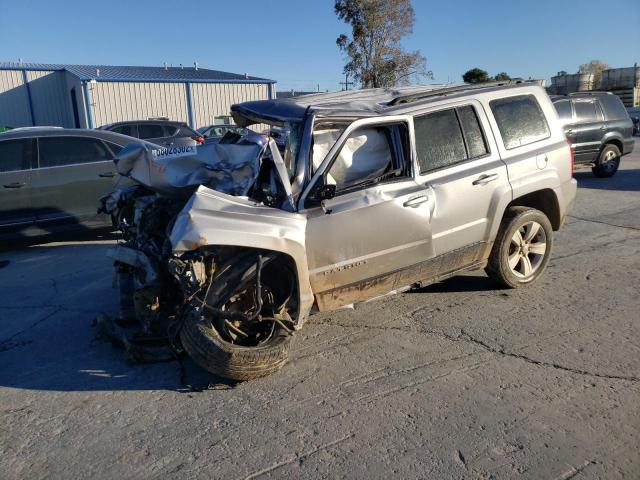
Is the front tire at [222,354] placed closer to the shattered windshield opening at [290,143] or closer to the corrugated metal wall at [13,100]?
the shattered windshield opening at [290,143]

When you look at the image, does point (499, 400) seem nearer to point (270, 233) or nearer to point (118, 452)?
point (270, 233)

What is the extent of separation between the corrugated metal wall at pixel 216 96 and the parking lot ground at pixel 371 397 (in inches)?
984

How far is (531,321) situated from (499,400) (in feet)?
4.72

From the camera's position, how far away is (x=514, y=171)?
5164 millimetres

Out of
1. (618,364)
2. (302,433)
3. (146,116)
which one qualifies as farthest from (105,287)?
(146,116)

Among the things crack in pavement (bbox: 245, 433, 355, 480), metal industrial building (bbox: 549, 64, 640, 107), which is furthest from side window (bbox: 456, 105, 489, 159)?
metal industrial building (bbox: 549, 64, 640, 107)

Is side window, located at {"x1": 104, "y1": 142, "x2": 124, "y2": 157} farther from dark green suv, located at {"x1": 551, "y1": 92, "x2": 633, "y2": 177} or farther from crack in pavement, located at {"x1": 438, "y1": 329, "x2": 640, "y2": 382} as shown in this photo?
dark green suv, located at {"x1": 551, "y1": 92, "x2": 633, "y2": 177}

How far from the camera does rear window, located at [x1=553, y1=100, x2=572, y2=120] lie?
12977mm

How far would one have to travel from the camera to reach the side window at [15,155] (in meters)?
7.46

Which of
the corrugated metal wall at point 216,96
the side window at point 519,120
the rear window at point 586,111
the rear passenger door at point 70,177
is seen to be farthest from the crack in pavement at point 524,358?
the corrugated metal wall at point 216,96

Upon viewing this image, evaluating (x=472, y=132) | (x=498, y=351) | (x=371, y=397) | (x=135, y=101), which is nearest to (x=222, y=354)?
(x=371, y=397)

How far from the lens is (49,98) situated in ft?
92.8

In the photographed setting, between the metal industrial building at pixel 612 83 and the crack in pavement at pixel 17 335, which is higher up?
the metal industrial building at pixel 612 83

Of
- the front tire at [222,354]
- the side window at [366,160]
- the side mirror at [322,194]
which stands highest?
the side window at [366,160]
